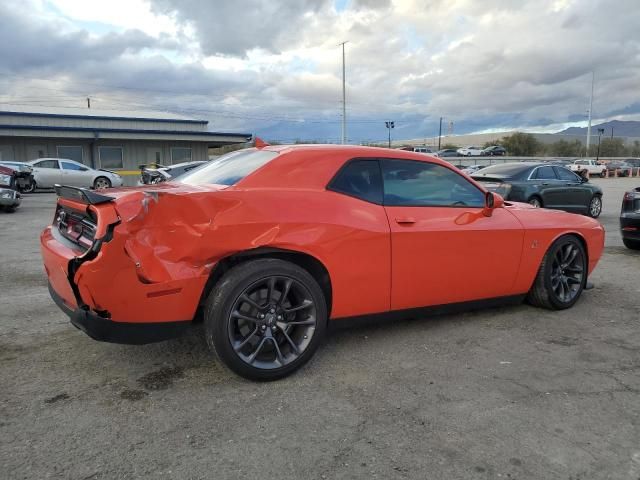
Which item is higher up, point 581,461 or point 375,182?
point 375,182

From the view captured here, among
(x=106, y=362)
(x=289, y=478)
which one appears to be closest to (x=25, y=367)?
(x=106, y=362)

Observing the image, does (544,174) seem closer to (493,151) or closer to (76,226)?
(76,226)

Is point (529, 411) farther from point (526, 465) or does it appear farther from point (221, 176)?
point (221, 176)

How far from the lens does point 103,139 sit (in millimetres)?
29453

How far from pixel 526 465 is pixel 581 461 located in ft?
0.96

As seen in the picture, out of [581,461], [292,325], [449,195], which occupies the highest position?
[449,195]

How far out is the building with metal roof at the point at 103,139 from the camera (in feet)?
92.2

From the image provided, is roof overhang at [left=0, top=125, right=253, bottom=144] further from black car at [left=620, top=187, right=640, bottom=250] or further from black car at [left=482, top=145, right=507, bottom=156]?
black car at [left=482, top=145, right=507, bottom=156]

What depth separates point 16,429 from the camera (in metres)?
2.73

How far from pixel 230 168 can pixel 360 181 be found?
3.30ft

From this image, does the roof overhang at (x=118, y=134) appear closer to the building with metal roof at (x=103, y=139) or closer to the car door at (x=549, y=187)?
the building with metal roof at (x=103, y=139)

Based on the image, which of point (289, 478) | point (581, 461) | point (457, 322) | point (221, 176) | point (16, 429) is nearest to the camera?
point (289, 478)

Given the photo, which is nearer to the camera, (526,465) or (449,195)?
(526,465)

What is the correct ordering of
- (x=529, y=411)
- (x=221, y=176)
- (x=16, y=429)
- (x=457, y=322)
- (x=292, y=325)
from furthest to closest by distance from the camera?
(x=457, y=322)
(x=221, y=176)
(x=292, y=325)
(x=529, y=411)
(x=16, y=429)
